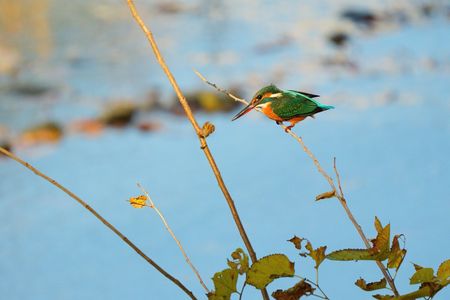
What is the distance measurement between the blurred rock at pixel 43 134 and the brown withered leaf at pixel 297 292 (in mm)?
1580

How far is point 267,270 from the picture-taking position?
0.35m

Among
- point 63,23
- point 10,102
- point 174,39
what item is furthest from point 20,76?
point 174,39

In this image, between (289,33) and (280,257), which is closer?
(280,257)

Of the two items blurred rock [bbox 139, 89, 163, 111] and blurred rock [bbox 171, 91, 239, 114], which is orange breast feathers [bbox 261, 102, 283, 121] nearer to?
blurred rock [bbox 171, 91, 239, 114]

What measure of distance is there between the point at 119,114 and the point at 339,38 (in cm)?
70

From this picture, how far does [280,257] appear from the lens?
0.35m

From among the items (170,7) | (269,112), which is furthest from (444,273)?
(170,7)

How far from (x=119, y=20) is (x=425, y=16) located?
938 mm

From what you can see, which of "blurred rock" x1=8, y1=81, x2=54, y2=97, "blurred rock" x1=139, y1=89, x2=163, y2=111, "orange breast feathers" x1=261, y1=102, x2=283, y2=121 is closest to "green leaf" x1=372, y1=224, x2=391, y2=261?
"orange breast feathers" x1=261, y1=102, x2=283, y2=121

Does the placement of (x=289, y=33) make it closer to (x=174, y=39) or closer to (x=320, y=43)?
(x=320, y=43)

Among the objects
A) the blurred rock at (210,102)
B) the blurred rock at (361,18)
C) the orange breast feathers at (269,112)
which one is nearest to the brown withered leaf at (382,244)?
the orange breast feathers at (269,112)

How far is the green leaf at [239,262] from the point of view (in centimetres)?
37

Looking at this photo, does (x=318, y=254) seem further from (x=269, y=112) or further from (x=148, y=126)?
(x=148, y=126)

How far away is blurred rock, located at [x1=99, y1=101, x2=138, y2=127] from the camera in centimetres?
195
